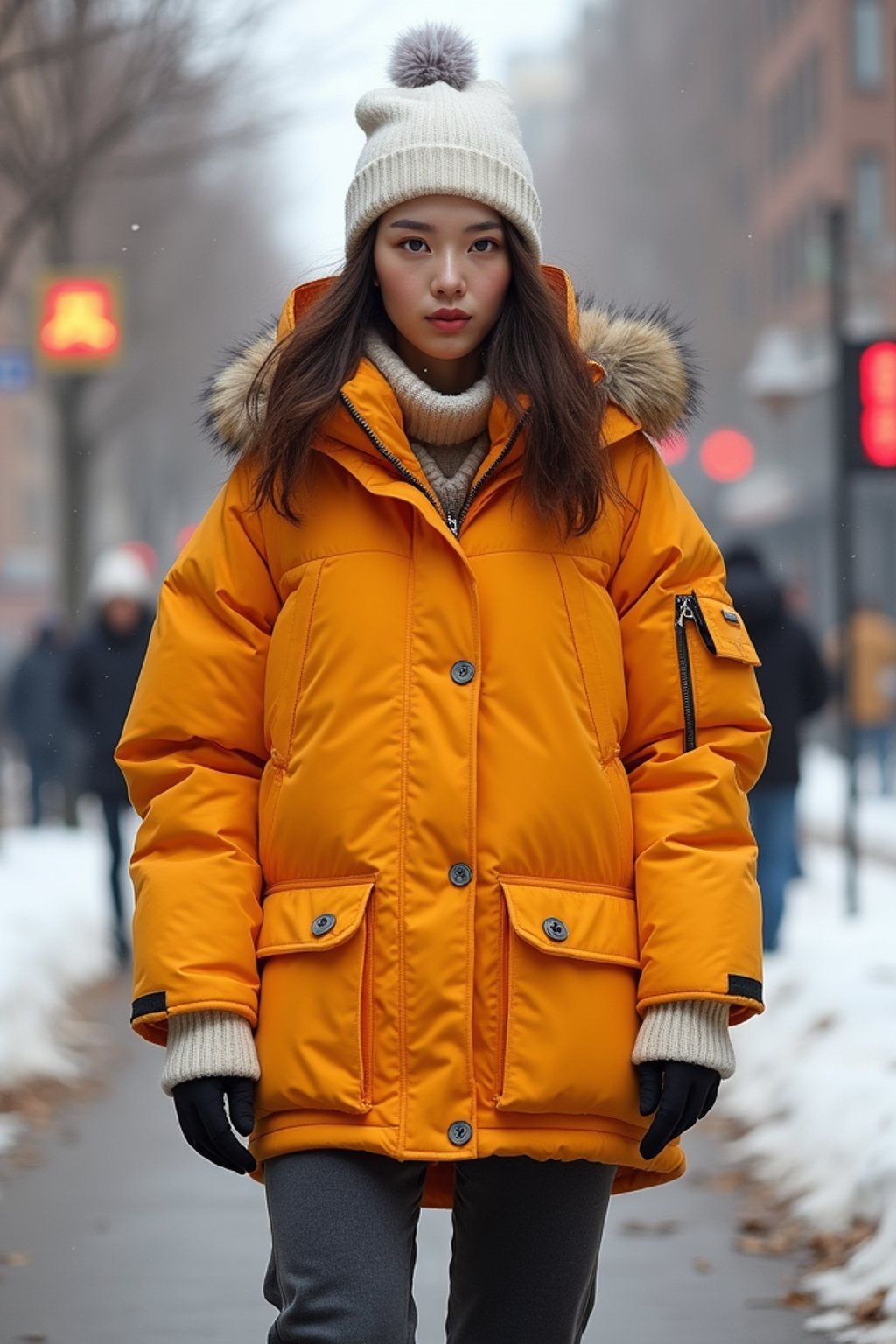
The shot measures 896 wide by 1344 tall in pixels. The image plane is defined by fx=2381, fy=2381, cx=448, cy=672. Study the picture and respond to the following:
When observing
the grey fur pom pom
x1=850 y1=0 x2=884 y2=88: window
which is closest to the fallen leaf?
the grey fur pom pom

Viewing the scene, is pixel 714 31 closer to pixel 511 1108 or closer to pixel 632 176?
pixel 632 176

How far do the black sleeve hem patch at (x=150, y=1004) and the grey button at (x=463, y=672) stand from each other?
0.55 meters

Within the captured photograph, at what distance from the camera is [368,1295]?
9.58ft

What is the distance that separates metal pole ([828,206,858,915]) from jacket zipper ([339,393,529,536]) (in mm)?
6152

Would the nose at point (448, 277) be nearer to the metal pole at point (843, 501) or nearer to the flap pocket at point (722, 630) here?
the flap pocket at point (722, 630)

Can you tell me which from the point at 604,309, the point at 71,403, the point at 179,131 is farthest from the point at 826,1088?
the point at 71,403

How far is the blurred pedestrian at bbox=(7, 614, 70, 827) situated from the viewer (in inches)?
789

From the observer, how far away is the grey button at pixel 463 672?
3.05 meters

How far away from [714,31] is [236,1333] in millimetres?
42660

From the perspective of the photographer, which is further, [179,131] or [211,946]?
[179,131]

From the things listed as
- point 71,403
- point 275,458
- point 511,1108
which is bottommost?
point 511,1108

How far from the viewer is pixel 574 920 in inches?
119

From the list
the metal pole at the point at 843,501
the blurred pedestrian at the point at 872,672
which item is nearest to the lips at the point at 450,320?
the metal pole at the point at 843,501

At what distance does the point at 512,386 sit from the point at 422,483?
0.59 feet
